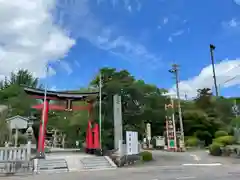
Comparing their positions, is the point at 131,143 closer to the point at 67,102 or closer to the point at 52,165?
the point at 52,165

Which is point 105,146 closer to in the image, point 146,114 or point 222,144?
point 146,114

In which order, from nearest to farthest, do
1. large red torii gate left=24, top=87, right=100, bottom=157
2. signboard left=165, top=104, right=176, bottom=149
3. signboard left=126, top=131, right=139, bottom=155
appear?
signboard left=126, top=131, right=139, bottom=155
large red torii gate left=24, top=87, right=100, bottom=157
signboard left=165, top=104, right=176, bottom=149

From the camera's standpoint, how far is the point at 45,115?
1659 centimetres

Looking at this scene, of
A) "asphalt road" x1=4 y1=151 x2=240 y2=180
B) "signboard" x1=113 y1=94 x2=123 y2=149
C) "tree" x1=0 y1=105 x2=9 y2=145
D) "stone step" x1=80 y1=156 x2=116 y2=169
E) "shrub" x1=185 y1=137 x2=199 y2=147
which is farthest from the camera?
"shrub" x1=185 y1=137 x2=199 y2=147

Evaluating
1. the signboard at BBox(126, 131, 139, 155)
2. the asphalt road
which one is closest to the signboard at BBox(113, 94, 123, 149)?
the signboard at BBox(126, 131, 139, 155)

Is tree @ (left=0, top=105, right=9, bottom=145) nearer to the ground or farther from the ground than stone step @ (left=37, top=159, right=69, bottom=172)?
farther from the ground

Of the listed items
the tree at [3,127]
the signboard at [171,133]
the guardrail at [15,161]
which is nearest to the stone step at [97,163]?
the guardrail at [15,161]

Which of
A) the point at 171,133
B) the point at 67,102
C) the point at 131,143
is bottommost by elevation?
the point at 131,143

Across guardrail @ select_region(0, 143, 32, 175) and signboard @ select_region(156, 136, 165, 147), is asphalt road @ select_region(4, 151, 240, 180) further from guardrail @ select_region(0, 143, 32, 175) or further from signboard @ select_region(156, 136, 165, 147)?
signboard @ select_region(156, 136, 165, 147)

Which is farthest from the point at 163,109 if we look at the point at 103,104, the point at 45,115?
the point at 45,115

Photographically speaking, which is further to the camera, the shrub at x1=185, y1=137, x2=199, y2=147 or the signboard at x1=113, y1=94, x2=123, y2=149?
the shrub at x1=185, y1=137, x2=199, y2=147

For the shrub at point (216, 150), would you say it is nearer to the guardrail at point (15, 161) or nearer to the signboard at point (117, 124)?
the signboard at point (117, 124)

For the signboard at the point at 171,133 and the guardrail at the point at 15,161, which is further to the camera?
the signboard at the point at 171,133

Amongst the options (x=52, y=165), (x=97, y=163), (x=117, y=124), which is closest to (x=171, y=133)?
(x=117, y=124)
